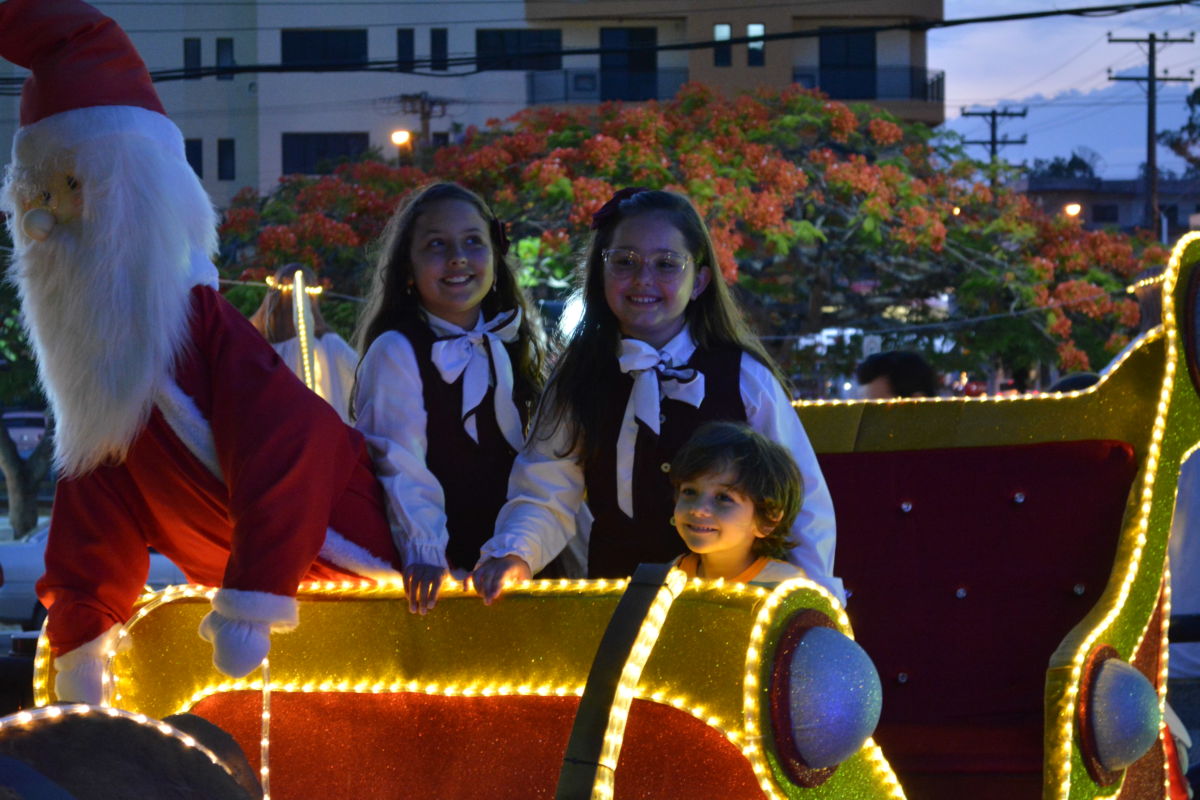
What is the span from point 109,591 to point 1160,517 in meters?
2.16

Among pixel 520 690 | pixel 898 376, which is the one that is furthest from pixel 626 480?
pixel 898 376

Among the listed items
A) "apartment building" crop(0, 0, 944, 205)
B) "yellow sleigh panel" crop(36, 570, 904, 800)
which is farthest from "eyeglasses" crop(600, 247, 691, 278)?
"apartment building" crop(0, 0, 944, 205)

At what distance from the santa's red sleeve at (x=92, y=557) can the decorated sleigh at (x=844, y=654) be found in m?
0.07

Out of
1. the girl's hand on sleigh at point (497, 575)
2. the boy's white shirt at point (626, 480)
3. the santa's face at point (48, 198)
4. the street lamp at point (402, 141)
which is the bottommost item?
the girl's hand on sleigh at point (497, 575)

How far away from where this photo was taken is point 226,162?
21172 mm

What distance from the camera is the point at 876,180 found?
11828 mm

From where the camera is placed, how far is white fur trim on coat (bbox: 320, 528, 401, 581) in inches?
101

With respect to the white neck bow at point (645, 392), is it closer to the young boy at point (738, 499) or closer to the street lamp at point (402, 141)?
the young boy at point (738, 499)

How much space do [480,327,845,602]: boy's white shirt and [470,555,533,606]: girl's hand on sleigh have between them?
0.40 ft

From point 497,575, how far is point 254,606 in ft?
1.24

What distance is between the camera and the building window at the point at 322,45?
68.0 feet

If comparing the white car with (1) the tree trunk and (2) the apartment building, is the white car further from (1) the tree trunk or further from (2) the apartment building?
(2) the apartment building

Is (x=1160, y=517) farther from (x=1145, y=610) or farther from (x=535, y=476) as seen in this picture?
(x=535, y=476)

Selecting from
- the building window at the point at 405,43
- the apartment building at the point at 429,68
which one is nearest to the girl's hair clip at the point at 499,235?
the apartment building at the point at 429,68
